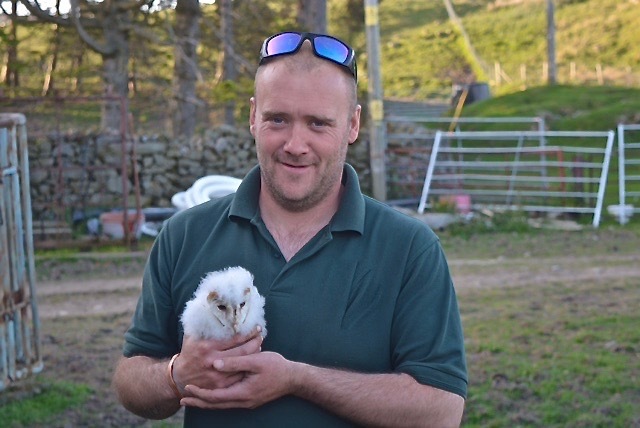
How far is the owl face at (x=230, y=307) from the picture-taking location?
7.89 feet

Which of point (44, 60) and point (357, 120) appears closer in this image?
point (357, 120)

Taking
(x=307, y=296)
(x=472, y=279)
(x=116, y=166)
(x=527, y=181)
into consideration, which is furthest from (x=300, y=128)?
(x=527, y=181)

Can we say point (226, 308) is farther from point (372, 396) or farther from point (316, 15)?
point (316, 15)

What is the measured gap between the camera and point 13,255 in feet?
21.8

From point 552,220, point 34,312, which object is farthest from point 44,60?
point 34,312

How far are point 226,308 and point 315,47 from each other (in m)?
0.71

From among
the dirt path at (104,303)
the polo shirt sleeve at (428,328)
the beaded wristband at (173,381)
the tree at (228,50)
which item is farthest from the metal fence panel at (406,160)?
the beaded wristband at (173,381)

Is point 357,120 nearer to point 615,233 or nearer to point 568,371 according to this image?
point 568,371

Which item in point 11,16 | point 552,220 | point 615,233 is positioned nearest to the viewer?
point 615,233

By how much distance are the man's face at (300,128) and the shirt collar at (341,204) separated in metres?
0.07

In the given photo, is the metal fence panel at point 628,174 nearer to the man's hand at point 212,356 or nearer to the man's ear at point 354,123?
the man's ear at point 354,123

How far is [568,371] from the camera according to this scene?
7.08 m

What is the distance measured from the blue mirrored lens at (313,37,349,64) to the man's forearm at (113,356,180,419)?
2.92 ft

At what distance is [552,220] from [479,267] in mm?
4355
